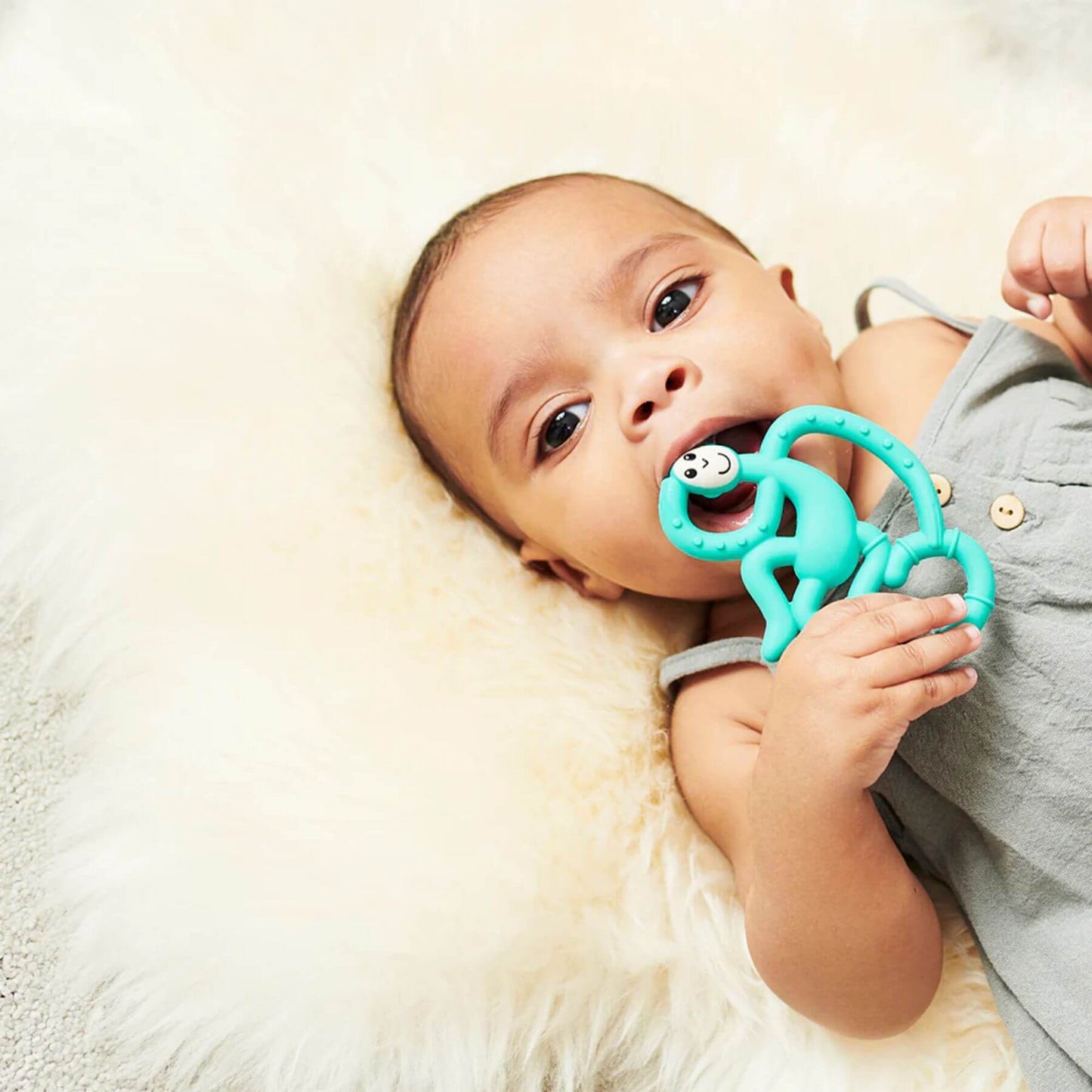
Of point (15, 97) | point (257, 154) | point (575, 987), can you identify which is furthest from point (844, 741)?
point (15, 97)

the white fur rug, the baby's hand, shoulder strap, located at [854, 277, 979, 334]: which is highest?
the baby's hand

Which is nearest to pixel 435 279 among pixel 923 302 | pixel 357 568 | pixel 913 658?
pixel 357 568

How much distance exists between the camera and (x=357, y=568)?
1330 mm

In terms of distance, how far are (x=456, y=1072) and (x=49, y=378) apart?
857mm

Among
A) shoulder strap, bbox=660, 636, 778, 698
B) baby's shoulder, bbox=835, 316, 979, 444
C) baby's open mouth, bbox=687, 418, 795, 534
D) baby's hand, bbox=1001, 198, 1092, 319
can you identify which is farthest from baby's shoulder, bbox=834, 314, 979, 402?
shoulder strap, bbox=660, 636, 778, 698

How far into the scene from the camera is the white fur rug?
1.17 m

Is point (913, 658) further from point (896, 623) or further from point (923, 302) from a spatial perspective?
point (923, 302)

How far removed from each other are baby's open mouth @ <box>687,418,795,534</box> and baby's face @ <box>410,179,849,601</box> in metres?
0.01

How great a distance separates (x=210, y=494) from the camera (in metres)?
1.33

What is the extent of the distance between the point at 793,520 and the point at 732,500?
0.07m

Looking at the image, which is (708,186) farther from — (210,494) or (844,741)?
(844,741)

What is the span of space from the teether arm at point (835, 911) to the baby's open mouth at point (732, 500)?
9.2 inches

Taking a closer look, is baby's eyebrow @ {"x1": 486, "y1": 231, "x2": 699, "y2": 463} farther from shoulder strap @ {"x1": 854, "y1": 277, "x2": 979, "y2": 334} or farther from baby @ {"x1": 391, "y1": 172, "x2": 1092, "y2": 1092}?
shoulder strap @ {"x1": 854, "y1": 277, "x2": 979, "y2": 334}

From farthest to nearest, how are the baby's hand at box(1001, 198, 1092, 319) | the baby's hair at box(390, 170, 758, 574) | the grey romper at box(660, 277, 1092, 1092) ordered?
the baby's hair at box(390, 170, 758, 574) < the baby's hand at box(1001, 198, 1092, 319) < the grey romper at box(660, 277, 1092, 1092)
